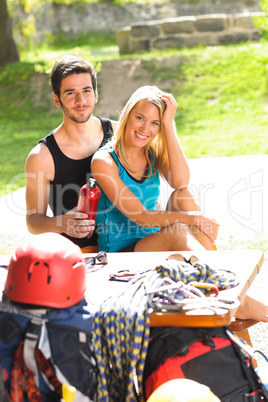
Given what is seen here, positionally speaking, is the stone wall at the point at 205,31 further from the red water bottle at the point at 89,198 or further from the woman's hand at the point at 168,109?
the red water bottle at the point at 89,198

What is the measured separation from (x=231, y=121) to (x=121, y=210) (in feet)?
22.8

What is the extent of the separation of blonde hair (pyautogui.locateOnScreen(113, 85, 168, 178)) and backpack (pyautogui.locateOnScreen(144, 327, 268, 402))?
1335 mm

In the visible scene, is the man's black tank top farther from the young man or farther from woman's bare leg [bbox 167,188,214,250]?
woman's bare leg [bbox 167,188,214,250]

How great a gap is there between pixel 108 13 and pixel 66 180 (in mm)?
18598

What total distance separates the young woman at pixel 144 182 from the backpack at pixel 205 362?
0.91m

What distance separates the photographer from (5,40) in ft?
46.5

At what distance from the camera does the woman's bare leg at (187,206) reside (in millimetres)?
3281

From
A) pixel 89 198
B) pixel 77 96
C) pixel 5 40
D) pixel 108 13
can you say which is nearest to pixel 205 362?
pixel 89 198

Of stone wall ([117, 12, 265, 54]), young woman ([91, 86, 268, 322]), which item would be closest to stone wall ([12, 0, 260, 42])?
stone wall ([117, 12, 265, 54])

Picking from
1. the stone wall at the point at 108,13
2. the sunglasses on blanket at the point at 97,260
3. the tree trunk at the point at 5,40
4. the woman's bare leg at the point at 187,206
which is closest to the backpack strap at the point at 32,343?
the sunglasses on blanket at the point at 97,260

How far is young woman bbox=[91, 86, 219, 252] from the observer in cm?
331

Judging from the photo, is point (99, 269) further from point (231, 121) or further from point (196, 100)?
point (196, 100)

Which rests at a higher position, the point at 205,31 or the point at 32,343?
the point at 205,31

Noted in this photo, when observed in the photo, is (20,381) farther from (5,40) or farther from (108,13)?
(108,13)
